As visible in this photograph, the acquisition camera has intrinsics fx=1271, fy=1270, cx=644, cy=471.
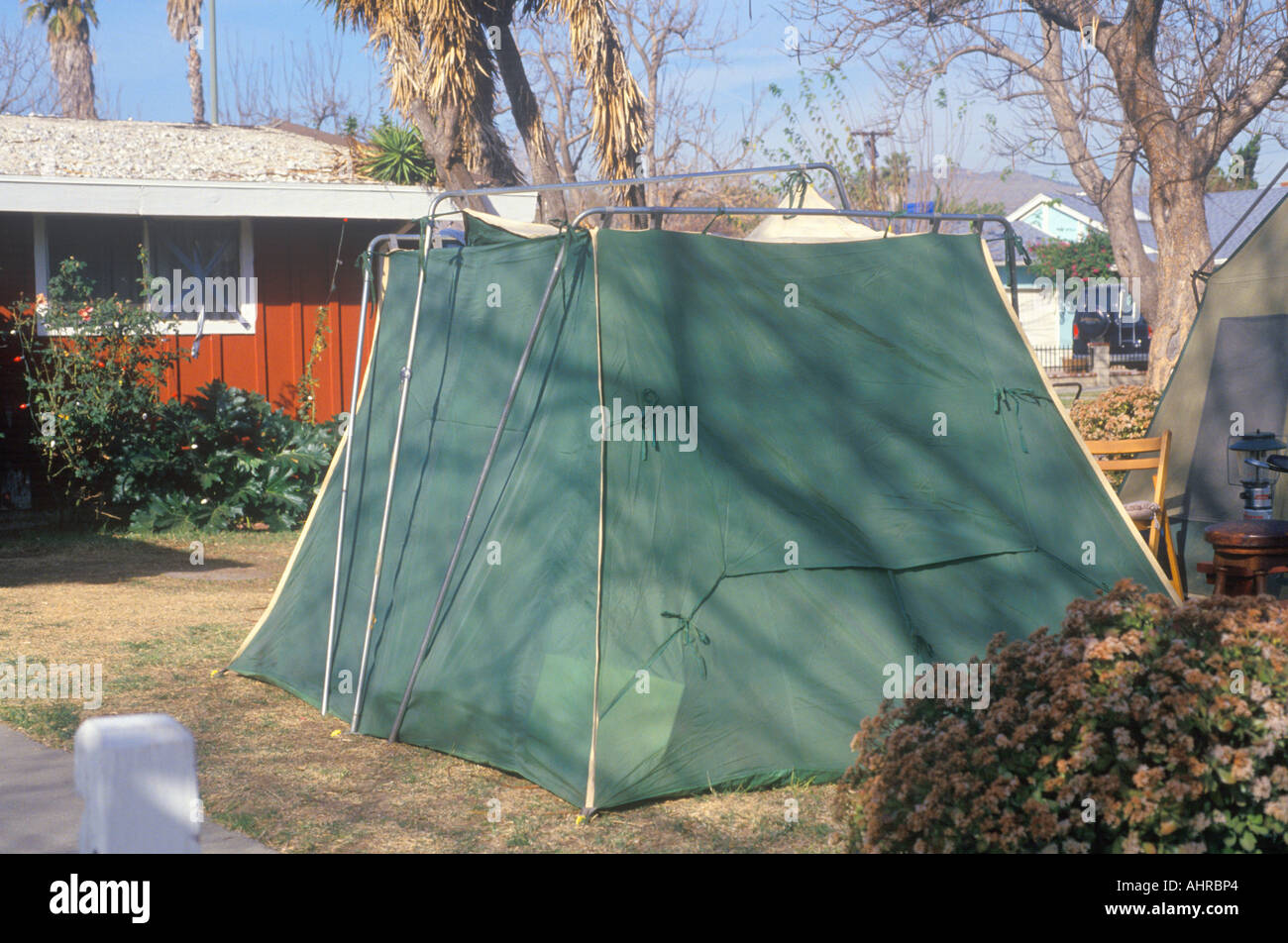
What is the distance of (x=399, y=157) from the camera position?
47.2 ft

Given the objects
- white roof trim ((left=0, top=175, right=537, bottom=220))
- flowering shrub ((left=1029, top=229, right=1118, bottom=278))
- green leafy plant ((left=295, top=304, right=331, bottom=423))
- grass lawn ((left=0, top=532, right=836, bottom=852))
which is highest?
flowering shrub ((left=1029, top=229, right=1118, bottom=278))

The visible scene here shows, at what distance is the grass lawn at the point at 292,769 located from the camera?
4.85 meters

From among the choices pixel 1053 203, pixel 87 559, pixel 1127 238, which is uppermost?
pixel 1053 203

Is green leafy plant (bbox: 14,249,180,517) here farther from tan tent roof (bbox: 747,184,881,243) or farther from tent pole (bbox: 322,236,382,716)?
tan tent roof (bbox: 747,184,881,243)

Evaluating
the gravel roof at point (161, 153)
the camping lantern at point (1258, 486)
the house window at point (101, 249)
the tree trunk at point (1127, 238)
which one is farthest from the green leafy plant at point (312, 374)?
the tree trunk at point (1127, 238)

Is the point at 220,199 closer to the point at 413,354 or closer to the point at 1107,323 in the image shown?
the point at 413,354

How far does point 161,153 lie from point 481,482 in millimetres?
11417

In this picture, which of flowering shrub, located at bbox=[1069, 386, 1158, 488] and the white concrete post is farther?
flowering shrub, located at bbox=[1069, 386, 1158, 488]

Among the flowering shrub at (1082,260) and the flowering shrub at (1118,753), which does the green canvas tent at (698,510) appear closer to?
the flowering shrub at (1118,753)

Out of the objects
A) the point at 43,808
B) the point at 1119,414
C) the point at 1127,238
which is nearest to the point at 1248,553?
the point at 1119,414

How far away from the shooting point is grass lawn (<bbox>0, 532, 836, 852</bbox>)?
191 inches

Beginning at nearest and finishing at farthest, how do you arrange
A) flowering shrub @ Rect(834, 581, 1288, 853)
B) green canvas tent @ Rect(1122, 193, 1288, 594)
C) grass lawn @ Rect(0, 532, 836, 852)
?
flowering shrub @ Rect(834, 581, 1288, 853) → grass lawn @ Rect(0, 532, 836, 852) → green canvas tent @ Rect(1122, 193, 1288, 594)

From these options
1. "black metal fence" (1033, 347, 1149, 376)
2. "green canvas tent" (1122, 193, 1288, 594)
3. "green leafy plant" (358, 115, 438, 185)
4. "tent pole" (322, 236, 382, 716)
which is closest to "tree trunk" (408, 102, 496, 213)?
"green leafy plant" (358, 115, 438, 185)

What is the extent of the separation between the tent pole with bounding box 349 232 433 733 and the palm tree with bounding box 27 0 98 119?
3016cm
